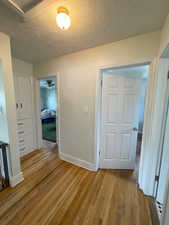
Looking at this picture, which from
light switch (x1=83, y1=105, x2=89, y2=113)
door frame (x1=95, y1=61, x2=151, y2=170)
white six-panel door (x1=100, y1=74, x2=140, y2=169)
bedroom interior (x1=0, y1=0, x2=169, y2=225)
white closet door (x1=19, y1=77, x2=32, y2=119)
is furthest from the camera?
white closet door (x1=19, y1=77, x2=32, y2=119)

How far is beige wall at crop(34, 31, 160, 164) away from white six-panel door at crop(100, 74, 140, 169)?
25cm

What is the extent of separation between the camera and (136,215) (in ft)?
4.38

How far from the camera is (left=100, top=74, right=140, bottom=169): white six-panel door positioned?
197cm

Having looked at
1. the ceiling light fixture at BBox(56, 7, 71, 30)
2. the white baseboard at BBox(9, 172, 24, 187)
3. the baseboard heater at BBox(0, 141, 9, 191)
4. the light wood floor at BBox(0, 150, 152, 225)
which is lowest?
the light wood floor at BBox(0, 150, 152, 225)

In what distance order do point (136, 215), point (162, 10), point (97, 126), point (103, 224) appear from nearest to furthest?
1. point (162, 10)
2. point (103, 224)
3. point (136, 215)
4. point (97, 126)

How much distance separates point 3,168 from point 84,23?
2.54 metres

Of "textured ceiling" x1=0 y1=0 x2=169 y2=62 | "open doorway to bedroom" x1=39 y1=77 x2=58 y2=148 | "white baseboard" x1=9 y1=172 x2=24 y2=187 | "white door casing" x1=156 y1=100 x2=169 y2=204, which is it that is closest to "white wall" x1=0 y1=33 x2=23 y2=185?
"white baseboard" x1=9 y1=172 x2=24 y2=187

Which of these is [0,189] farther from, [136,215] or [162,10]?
[162,10]

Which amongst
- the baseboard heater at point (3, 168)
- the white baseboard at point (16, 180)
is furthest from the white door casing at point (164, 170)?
the baseboard heater at point (3, 168)

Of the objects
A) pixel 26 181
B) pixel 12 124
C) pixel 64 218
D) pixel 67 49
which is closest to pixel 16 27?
pixel 67 49

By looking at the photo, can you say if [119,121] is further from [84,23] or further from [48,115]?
[48,115]

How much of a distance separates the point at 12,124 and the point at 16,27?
55.7 inches

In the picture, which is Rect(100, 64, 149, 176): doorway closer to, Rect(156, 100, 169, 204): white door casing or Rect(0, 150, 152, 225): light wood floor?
Rect(0, 150, 152, 225): light wood floor

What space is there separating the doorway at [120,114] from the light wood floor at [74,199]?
30cm
